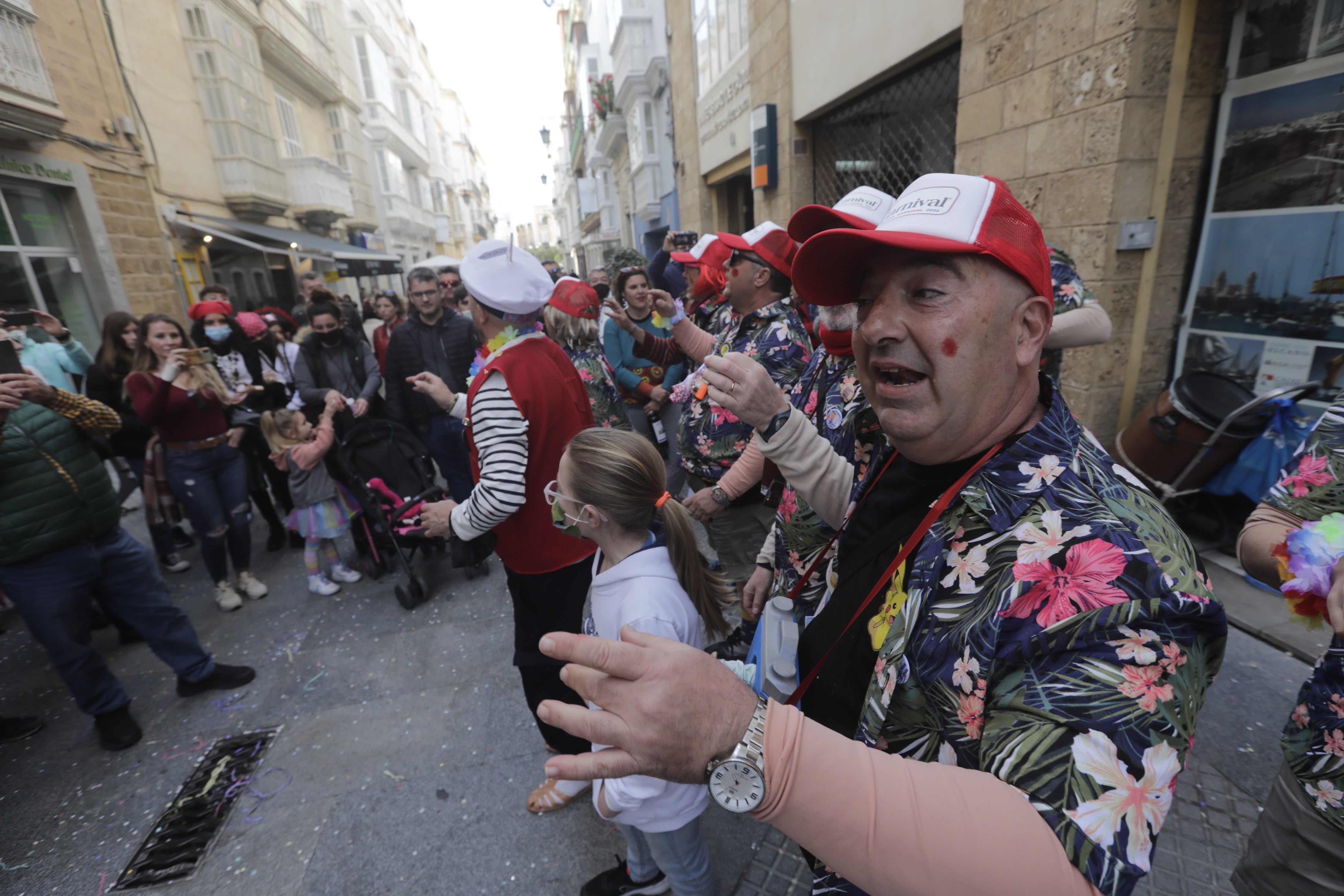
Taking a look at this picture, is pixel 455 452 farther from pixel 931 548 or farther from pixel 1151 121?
pixel 1151 121

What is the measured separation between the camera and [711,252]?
11.6 ft

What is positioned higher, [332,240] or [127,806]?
[332,240]

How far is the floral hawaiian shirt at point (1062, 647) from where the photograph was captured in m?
0.64

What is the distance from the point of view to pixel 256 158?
14.5m

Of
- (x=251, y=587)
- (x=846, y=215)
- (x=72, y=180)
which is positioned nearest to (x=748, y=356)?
(x=846, y=215)

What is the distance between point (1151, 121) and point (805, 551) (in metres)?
3.53

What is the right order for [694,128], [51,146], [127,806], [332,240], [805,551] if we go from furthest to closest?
1. [332,240]
2. [694,128]
3. [51,146]
4. [127,806]
5. [805,551]

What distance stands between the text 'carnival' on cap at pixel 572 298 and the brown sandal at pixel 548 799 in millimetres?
2644

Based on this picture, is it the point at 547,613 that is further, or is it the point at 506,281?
the point at 547,613

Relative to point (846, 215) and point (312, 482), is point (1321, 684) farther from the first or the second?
point (312, 482)

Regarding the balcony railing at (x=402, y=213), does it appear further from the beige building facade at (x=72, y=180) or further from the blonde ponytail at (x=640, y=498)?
the blonde ponytail at (x=640, y=498)

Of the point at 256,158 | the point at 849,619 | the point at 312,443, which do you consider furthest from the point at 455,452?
the point at 256,158

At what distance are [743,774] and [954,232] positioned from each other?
82cm

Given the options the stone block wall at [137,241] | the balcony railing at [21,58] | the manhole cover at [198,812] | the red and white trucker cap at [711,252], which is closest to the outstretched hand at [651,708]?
the red and white trucker cap at [711,252]
